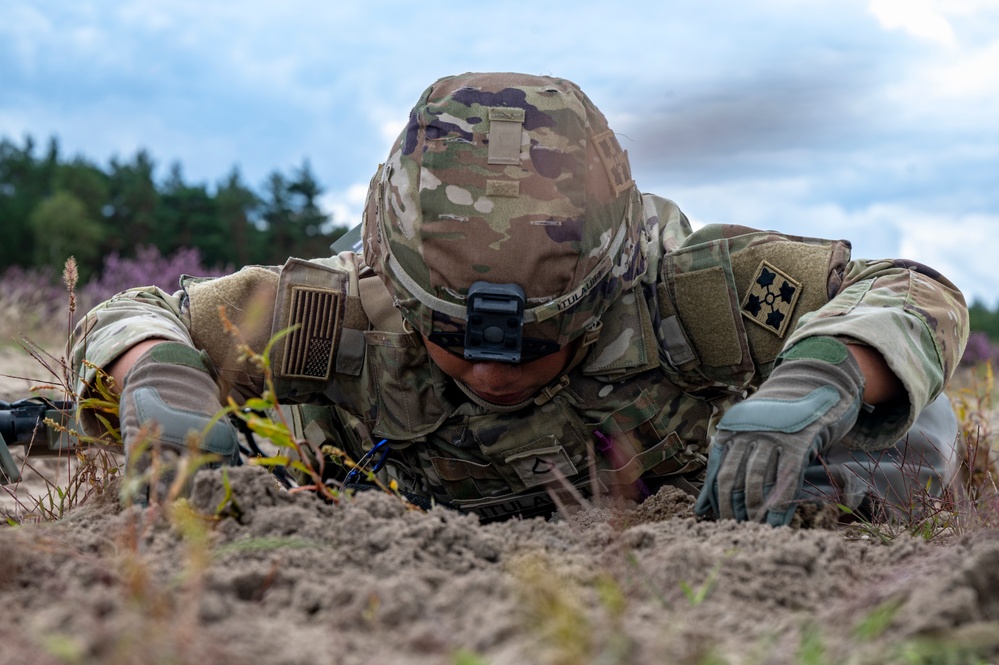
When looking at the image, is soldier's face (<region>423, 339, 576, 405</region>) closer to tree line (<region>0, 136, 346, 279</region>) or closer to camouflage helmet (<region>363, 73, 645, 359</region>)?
camouflage helmet (<region>363, 73, 645, 359</region>)

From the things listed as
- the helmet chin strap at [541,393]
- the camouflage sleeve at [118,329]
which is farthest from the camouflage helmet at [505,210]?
the camouflage sleeve at [118,329]

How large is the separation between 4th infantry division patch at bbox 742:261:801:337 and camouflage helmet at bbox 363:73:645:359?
1.52ft

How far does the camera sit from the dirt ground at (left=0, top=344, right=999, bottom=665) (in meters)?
Answer: 0.91

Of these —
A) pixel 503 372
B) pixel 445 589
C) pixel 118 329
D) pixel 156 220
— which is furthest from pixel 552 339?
pixel 156 220

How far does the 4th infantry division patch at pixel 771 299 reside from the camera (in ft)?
8.71

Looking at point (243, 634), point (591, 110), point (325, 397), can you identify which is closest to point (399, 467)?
point (325, 397)

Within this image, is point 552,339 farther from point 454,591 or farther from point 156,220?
point 156,220

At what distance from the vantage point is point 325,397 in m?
2.92

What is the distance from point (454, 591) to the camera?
1086mm

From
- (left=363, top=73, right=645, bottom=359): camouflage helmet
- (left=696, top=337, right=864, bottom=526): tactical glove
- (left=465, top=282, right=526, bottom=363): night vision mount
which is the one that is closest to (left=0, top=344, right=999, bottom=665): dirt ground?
(left=696, top=337, right=864, bottom=526): tactical glove

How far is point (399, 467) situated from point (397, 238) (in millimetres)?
913

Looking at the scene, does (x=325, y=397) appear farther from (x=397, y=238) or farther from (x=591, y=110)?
(x=591, y=110)

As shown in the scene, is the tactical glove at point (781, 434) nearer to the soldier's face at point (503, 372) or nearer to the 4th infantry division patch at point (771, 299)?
the 4th infantry division patch at point (771, 299)

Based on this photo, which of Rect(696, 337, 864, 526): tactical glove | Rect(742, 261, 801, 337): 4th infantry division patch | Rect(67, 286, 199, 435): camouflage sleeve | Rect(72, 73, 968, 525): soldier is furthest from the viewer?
Rect(742, 261, 801, 337): 4th infantry division patch
